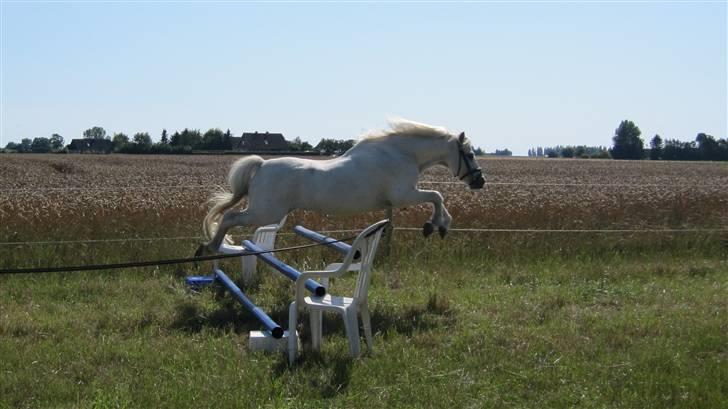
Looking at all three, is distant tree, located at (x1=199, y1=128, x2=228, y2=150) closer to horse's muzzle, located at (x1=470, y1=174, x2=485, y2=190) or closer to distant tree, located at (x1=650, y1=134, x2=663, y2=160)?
distant tree, located at (x1=650, y1=134, x2=663, y2=160)

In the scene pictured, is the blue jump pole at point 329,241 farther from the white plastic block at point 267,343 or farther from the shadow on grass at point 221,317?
the white plastic block at point 267,343

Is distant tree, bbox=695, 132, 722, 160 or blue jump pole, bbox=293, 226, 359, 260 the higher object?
distant tree, bbox=695, 132, 722, 160

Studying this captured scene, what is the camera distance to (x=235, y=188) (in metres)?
7.15

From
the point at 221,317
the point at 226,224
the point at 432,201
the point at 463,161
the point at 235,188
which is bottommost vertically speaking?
the point at 221,317

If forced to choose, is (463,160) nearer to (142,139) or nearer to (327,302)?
(327,302)

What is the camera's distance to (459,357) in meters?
5.76

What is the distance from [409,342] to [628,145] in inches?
3533

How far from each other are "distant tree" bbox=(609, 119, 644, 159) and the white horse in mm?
87681

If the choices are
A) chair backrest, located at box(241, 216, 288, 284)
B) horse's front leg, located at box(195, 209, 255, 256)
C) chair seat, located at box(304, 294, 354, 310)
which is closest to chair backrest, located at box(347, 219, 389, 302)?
chair seat, located at box(304, 294, 354, 310)

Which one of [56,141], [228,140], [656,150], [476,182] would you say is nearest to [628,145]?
[656,150]

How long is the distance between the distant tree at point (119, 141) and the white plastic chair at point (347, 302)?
75345 mm

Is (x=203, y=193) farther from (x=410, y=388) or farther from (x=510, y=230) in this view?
(x=410, y=388)

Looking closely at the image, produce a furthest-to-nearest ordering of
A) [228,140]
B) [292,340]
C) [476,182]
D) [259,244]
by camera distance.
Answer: [228,140]
[259,244]
[476,182]
[292,340]

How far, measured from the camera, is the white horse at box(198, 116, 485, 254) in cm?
688
